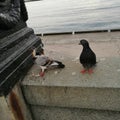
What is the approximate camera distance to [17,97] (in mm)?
2770

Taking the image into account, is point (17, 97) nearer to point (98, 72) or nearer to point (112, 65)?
point (98, 72)

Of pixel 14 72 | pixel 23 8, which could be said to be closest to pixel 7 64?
pixel 14 72

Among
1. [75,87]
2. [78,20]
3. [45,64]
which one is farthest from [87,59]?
[78,20]

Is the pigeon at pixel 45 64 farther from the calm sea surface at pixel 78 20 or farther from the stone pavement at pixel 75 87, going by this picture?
the calm sea surface at pixel 78 20

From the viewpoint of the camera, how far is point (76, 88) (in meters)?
2.59

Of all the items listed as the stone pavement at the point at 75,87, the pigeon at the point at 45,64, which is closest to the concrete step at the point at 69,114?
the stone pavement at the point at 75,87

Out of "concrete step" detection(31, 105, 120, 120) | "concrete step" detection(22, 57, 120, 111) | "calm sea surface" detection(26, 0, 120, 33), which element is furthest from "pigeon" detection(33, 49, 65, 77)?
"calm sea surface" detection(26, 0, 120, 33)

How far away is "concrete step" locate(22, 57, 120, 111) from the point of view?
2.53m

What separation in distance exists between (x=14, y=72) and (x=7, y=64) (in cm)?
14

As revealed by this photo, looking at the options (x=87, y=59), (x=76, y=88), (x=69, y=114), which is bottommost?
(x=69, y=114)

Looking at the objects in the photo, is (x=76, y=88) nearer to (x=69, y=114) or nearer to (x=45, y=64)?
(x=69, y=114)

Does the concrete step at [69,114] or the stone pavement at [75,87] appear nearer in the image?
the stone pavement at [75,87]

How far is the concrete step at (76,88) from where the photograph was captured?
8.29 feet

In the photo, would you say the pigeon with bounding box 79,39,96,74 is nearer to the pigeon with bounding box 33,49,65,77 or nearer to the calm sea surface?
the pigeon with bounding box 33,49,65,77
